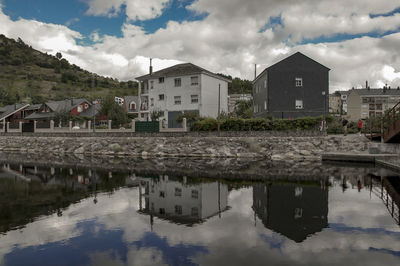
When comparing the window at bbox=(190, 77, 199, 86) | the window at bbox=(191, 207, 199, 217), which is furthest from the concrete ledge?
the window at bbox=(190, 77, 199, 86)

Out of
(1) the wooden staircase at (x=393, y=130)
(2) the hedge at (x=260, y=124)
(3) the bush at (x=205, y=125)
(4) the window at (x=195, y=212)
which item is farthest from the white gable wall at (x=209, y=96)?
(4) the window at (x=195, y=212)

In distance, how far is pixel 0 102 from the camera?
105m

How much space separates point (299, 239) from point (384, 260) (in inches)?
72.0

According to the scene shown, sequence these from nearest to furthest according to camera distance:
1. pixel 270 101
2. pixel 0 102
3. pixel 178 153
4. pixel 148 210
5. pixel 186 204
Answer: pixel 148 210 < pixel 186 204 < pixel 178 153 < pixel 270 101 < pixel 0 102

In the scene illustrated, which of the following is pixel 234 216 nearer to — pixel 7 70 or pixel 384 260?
pixel 384 260

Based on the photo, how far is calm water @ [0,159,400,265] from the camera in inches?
251

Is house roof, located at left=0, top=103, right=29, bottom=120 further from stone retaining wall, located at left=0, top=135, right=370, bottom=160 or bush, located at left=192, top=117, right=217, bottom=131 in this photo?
bush, located at left=192, top=117, right=217, bottom=131

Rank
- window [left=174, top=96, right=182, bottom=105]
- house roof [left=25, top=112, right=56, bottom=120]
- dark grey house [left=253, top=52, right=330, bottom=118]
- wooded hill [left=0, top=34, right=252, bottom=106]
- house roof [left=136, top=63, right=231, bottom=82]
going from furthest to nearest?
wooded hill [left=0, top=34, right=252, bottom=106]
house roof [left=25, top=112, right=56, bottom=120]
window [left=174, top=96, right=182, bottom=105]
house roof [left=136, top=63, right=231, bottom=82]
dark grey house [left=253, top=52, right=330, bottom=118]

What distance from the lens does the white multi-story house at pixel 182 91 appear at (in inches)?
1797

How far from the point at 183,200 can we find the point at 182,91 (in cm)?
3599

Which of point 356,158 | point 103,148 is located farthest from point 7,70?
point 356,158

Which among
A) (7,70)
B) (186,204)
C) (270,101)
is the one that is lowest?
(186,204)

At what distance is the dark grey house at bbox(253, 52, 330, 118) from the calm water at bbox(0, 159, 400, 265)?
26.9 meters

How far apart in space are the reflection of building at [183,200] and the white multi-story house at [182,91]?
30.0 m
